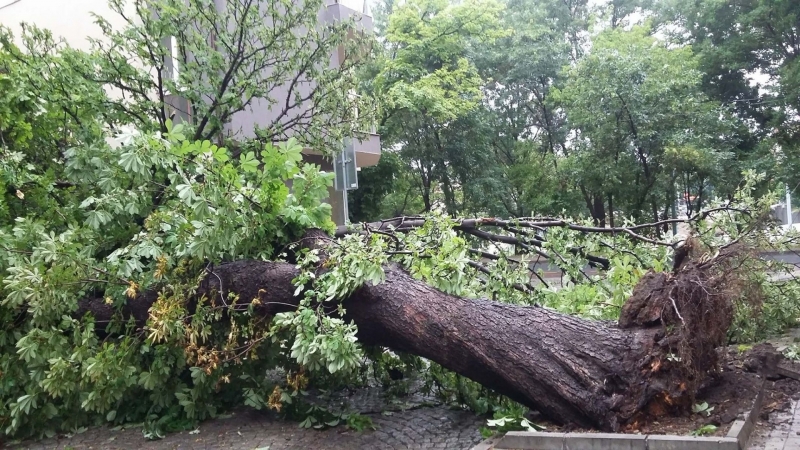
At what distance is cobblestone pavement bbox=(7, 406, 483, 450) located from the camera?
5402 mm

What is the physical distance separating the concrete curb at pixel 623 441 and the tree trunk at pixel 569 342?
0.86ft

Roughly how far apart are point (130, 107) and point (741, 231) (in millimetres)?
6384

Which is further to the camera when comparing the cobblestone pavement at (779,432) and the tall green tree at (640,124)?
the tall green tree at (640,124)

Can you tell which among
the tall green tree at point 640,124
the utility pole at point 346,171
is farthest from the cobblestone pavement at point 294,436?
the tall green tree at point 640,124

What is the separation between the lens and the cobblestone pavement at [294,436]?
5.40 meters

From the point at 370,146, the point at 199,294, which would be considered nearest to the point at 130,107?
the point at 199,294

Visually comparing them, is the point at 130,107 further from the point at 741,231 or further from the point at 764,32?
the point at 764,32

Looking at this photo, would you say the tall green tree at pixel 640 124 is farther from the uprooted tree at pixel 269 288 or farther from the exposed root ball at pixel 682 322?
the exposed root ball at pixel 682 322

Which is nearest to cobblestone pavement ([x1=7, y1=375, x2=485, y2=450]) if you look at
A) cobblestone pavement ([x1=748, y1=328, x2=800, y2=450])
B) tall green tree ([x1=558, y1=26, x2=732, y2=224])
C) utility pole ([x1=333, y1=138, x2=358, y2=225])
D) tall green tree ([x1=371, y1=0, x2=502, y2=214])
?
cobblestone pavement ([x1=748, y1=328, x2=800, y2=450])

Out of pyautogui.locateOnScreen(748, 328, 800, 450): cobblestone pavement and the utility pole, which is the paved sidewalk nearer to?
pyautogui.locateOnScreen(748, 328, 800, 450): cobblestone pavement

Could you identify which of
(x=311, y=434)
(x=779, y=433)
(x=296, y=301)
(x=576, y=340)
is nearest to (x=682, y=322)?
(x=576, y=340)

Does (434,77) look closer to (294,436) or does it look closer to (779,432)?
(294,436)

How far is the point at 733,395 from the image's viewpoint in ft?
16.2

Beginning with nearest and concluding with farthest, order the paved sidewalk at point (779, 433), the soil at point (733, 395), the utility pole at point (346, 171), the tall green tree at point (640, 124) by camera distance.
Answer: the paved sidewalk at point (779, 433) < the soil at point (733, 395) < the utility pole at point (346, 171) < the tall green tree at point (640, 124)
